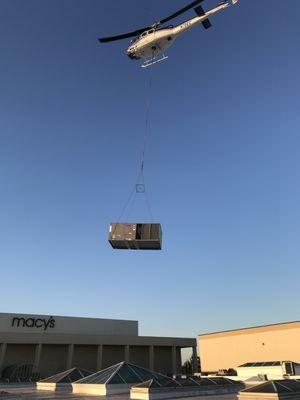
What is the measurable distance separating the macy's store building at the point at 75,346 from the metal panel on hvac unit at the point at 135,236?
38666mm

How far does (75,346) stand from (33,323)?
33.0 feet

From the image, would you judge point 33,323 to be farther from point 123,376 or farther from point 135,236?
point 123,376

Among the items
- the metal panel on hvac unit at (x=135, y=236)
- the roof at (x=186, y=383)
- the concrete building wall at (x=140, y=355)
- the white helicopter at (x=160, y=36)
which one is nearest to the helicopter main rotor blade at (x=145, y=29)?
the white helicopter at (x=160, y=36)

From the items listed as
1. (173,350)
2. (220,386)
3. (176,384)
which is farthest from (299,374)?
(173,350)

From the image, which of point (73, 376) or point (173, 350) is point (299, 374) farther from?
point (173, 350)

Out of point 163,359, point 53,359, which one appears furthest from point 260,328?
point 53,359

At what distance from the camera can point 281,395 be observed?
20.8 metres

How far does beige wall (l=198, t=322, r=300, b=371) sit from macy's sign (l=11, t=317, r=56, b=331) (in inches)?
1275

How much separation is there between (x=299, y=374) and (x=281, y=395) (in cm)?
3346

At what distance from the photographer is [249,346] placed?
70.2m

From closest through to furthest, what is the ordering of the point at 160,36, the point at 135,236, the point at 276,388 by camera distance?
A: 1. the point at 276,388
2. the point at 135,236
3. the point at 160,36

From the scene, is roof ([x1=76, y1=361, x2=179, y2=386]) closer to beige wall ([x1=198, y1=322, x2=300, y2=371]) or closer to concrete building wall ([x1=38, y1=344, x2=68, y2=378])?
beige wall ([x1=198, y1=322, x2=300, y2=371])

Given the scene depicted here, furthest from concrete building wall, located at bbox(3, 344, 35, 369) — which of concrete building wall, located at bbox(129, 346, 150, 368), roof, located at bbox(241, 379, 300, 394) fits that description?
roof, located at bbox(241, 379, 300, 394)

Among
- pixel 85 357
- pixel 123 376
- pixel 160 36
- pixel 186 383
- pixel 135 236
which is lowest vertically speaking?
pixel 186 383
